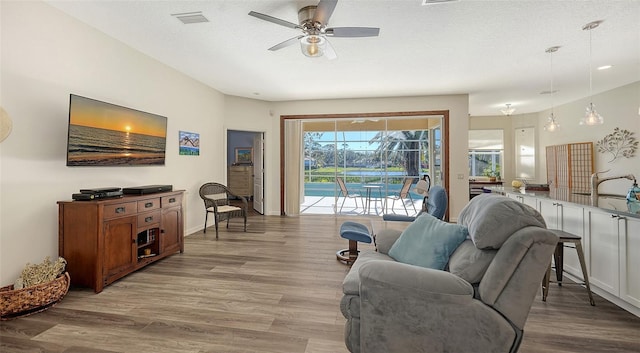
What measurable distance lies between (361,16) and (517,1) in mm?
1483

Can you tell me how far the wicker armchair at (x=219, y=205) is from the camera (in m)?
4.86

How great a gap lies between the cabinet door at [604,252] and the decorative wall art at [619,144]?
455cm

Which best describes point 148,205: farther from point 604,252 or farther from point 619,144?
point 619,144

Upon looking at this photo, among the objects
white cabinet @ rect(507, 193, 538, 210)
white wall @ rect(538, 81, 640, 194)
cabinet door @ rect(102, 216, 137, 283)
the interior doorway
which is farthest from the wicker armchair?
white wall @ rect(538, 81, 640, 194)

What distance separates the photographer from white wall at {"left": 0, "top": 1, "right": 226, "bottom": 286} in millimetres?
2424

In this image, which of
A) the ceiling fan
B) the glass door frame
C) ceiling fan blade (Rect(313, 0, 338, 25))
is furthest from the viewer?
the glass door frame

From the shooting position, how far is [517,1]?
268cm

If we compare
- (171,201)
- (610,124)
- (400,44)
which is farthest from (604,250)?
(610,124)

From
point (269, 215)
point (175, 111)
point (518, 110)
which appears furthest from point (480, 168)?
point (175, 111)

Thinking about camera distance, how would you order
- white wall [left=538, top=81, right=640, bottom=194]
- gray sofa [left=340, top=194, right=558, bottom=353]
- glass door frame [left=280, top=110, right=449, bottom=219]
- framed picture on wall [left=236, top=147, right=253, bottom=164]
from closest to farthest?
gray sofa [left=340, top=194, right=558, bottom=353] < white wall [left=538, top=81, right=640, bottom=194] < glass door frame [left=280, top=110, right=449, bottom=219] < framed picture on wall [left=236, top=147, right=253, bottom=164]

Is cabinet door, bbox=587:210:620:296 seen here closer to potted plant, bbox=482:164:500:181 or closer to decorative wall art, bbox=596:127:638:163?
decorative wall art, bbox=596:127:638:163

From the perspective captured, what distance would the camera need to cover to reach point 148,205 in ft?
10.8

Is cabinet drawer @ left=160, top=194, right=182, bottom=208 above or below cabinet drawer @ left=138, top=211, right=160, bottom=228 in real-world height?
above

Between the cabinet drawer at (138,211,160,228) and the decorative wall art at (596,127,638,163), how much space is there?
27.2 feet
